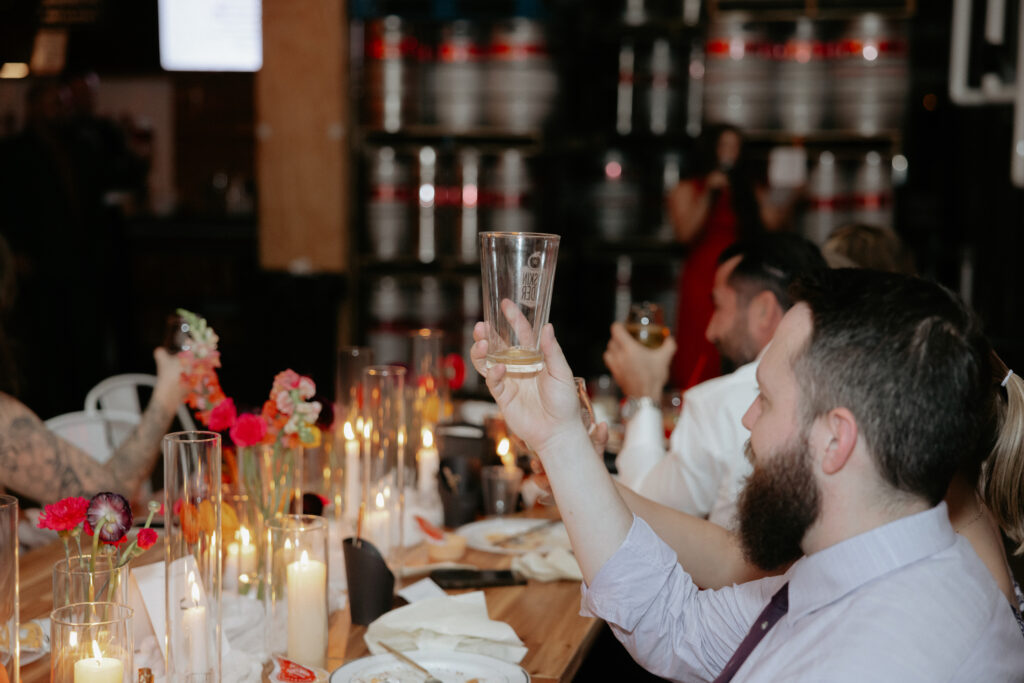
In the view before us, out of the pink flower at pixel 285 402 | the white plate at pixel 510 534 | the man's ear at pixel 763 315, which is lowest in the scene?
the white plate at pixel 510 534

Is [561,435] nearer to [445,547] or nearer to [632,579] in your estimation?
[632,579]

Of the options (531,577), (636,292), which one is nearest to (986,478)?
(531,577)

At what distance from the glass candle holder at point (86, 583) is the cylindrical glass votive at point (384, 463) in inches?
21.7

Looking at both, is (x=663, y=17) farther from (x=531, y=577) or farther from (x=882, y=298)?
(x=882, y=298)

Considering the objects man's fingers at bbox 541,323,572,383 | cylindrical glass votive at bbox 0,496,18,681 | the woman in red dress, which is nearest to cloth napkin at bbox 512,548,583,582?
man's fingers at bbox 541,323,572,383

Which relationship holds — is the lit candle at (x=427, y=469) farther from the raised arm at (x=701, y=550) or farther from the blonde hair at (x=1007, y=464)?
the blonde hair at (x=1007, y=464)

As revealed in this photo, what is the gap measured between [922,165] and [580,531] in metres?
3.65

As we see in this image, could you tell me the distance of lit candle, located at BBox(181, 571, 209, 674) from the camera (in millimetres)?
1334

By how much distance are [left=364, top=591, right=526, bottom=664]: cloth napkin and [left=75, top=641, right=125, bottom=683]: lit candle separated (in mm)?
415

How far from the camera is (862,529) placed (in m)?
1.13

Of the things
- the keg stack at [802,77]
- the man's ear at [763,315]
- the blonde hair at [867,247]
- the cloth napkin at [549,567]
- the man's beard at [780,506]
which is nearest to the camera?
the man's beard at [780,506]

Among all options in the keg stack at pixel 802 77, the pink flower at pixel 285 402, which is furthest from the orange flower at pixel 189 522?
the keg stack at pixel 802 77

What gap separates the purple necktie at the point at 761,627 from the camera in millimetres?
1229

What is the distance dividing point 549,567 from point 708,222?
8.49 ft
